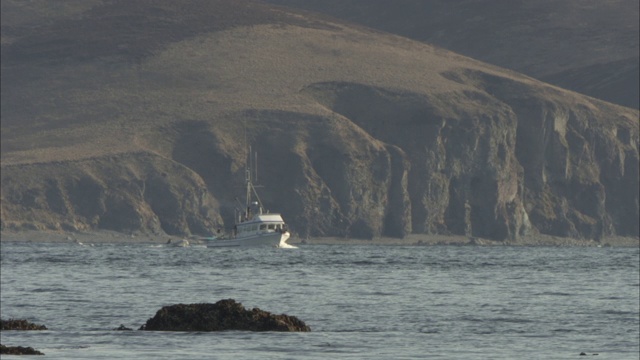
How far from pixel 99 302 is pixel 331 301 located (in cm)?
922

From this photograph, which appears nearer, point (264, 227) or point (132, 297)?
point (132, 297)

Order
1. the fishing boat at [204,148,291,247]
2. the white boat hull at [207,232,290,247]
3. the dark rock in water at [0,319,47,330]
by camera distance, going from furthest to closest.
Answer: the fishing boat at [204,148,291,247], the white boat hull at [207,232,290,247], the dark rock in water at [0,319,47,330]

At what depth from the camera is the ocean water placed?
1505 inches

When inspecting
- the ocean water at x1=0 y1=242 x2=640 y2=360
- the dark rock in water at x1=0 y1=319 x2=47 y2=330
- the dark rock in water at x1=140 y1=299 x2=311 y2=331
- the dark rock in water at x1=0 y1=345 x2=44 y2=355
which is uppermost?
the dark rock in water at x1=140 y1=299 x2=311 y2=331

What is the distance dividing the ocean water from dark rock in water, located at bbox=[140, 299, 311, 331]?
0.64 m

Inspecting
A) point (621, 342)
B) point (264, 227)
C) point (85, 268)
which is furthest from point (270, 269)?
point (264, 227)

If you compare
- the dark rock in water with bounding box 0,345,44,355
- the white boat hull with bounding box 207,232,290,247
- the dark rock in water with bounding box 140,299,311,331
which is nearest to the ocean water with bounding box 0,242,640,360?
the dark rock in water with bounding box 0,345,44,355

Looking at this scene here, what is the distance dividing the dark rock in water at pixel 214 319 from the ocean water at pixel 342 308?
64 cm

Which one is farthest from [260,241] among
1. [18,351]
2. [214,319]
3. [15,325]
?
[18,351]

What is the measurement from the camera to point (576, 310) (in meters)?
59.9

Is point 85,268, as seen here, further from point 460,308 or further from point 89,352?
point 89,352

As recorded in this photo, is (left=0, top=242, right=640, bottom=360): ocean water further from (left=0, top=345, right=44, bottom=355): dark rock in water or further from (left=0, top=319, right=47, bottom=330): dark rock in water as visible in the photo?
(left=0, top=319, right=47, bottom=330): dark rock in water

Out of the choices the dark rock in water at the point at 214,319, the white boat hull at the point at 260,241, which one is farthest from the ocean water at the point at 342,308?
the white boat hull at the point at 260,241

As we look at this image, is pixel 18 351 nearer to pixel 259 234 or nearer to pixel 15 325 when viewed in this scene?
pixel 15 325
